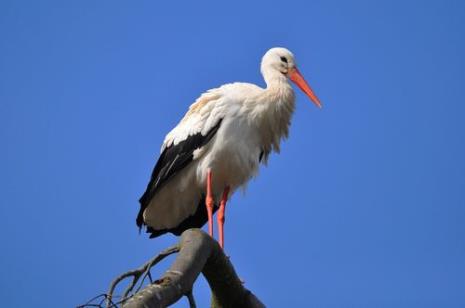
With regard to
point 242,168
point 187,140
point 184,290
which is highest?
point 187,140

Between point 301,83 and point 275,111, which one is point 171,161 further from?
point 301,83

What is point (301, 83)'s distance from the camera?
9211 mm

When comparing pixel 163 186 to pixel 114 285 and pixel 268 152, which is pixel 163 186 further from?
pixel 114 285

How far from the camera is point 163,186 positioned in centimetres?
873

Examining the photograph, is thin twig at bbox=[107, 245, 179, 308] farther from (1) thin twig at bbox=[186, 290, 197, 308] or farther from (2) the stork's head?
(2) the stork's head

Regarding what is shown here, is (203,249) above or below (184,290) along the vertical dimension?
above

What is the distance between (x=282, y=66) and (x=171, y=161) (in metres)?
1.71

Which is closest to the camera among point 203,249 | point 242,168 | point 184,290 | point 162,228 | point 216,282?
point 184,290

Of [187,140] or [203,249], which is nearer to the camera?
[203,249]

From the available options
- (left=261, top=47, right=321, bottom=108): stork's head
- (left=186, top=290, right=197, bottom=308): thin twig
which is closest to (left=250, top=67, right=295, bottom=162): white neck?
(left=261, top=47, right=321, bottom=108): stork's head

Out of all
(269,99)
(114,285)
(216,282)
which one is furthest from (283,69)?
(114,285)

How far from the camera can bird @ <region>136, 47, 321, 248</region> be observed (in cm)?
838

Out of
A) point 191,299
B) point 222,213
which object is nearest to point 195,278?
point 191,299

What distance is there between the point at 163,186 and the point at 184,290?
4.99m
